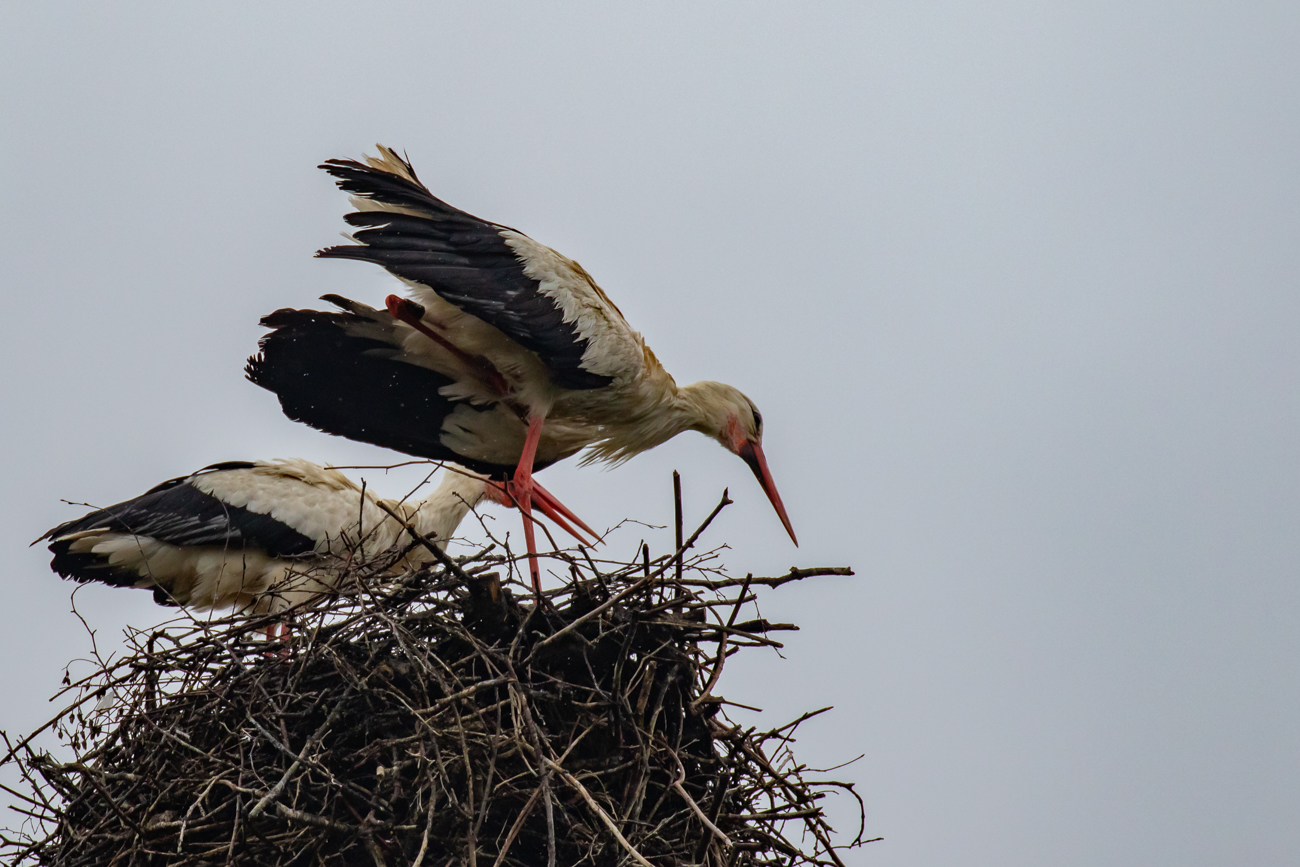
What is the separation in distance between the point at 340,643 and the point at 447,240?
1494 mm

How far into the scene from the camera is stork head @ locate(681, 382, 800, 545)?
525 cm

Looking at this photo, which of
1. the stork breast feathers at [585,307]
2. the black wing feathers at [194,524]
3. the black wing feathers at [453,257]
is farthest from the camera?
the black wing feathers at [194,524]

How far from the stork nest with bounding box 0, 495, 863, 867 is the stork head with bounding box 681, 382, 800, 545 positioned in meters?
1.81

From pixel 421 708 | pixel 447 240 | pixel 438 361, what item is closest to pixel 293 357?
pixel 438 361

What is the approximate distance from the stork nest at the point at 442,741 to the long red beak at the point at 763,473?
1878mm

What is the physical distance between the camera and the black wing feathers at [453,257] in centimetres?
405

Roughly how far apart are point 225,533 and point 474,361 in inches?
44.9

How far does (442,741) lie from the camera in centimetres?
304

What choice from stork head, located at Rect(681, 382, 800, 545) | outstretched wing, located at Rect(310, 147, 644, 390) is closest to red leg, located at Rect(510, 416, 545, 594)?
outstretched wing, located at Rect(310, 147, 644, 390)

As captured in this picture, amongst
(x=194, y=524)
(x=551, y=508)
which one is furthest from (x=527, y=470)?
(x=194, y=524)

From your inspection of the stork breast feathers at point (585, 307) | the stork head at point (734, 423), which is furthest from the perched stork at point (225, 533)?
the stork head at point (734, 423)

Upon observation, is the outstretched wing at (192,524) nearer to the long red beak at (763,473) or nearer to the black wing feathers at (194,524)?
the black wing feathers at (194,524)

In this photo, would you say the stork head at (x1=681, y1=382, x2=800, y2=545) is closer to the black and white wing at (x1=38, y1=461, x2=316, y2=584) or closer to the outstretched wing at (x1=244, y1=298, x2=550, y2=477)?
the outstretched wing at (x1=244, y1=298, x2=550, y2=477)

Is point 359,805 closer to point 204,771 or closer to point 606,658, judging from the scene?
point 204,771
